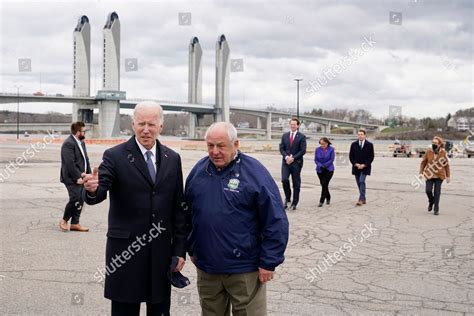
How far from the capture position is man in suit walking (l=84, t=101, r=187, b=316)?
3422 millimetres

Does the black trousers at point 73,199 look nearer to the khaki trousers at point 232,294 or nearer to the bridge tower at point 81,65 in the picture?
the khaki trousers at point 232,294

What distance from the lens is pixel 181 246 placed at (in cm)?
359

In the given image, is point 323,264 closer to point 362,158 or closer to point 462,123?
point 362,158

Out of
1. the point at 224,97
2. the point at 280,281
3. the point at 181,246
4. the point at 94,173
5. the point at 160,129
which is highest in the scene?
the point at 224,97

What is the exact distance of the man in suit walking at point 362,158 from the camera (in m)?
12.5

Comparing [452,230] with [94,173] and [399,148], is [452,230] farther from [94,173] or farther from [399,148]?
[399,148]

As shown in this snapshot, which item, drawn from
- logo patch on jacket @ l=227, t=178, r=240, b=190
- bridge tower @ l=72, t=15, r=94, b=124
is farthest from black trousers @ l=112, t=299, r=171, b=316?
bridge tower @ l=72, t=15, r=94, b=124

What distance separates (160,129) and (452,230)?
7.33 m

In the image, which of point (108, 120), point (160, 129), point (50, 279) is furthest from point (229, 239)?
point (108, 120)

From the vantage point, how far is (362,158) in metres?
12.6

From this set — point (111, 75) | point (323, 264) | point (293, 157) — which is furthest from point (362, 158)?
point (111, 75)

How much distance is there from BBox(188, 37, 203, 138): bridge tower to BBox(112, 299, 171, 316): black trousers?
9824cm

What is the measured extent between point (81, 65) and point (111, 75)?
961cm

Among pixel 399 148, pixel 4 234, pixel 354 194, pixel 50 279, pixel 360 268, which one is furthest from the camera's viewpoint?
pixel 399 148
